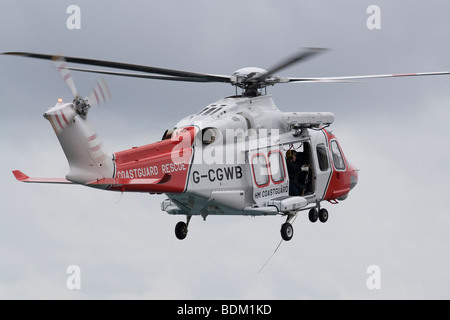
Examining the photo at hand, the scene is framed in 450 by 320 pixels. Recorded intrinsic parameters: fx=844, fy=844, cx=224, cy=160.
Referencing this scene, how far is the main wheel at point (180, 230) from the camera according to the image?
992 inches

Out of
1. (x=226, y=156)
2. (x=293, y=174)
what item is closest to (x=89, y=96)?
(x=226, y=156)

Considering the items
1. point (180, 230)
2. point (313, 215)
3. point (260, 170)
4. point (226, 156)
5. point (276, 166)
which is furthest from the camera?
point (313, 215)

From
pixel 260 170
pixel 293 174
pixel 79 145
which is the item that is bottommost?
pixel 293 174

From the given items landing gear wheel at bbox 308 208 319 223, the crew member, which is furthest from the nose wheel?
landing gear wheel at bbox 308 208 319 223

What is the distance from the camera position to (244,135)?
24312 millimetres

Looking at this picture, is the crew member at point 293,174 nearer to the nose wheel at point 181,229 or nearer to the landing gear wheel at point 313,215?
the landing gear wheel at point 313,215

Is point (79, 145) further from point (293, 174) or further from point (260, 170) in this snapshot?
point (293, 174)

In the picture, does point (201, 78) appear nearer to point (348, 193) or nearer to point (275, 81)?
point (275, 81)

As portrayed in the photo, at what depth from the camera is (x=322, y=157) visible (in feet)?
88.5

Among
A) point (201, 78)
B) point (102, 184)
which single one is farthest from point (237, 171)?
point (102, 184)

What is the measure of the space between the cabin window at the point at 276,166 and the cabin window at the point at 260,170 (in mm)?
276

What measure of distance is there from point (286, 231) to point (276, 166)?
6.36 ft

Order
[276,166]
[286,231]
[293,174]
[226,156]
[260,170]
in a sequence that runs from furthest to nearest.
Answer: [293,174] < [276,166] < [286,231] < [260,170] < [226,156]

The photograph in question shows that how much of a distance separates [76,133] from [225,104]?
5946 mm
